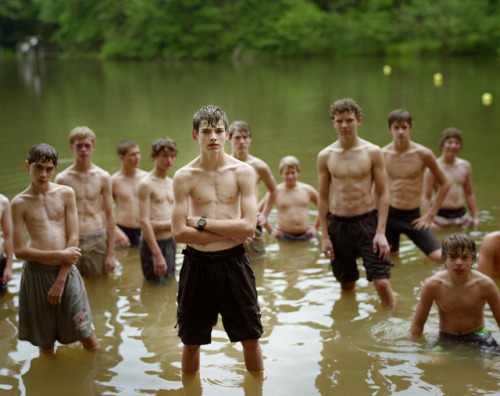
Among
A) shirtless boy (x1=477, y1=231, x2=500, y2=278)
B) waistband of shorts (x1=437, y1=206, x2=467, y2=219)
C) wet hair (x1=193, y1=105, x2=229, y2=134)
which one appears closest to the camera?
wet hair (x1=193, y1=105, x2=229, y2=134)

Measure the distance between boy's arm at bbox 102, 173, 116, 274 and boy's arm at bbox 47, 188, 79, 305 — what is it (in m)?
1.39

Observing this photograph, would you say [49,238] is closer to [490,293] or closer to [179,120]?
[490,293]

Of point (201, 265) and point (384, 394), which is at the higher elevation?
point (201, 265)

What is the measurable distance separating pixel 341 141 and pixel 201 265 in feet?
7.03

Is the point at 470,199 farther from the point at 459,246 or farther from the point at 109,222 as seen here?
the point at 109,222

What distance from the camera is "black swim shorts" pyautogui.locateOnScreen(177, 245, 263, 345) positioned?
4.28 m

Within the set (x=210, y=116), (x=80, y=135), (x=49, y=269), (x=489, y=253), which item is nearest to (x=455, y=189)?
(x=489, y=253)

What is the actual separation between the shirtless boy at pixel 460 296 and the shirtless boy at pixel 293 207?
10.9 feet

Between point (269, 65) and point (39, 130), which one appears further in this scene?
point (269, 65)

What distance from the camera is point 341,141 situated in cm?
584

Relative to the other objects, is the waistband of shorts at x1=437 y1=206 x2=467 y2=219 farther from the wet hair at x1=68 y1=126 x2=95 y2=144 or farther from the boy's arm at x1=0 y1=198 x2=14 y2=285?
the boy's arm at x1=0 y1=198 x2=14 y2=285

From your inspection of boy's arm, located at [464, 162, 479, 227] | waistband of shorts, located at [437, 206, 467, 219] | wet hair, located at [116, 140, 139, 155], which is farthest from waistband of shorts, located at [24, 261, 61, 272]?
boy's arm, located at [464, 162, 479, 227]

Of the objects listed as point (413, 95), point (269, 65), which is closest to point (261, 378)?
point (413, 95)

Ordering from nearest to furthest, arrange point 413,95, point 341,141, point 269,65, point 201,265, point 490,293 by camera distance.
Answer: point 201,265 < point 490,293 < point 341,141 < point 413,95 < point 269,65
